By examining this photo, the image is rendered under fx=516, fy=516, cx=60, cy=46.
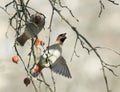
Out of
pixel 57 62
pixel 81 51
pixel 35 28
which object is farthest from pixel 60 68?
pixel 81 51

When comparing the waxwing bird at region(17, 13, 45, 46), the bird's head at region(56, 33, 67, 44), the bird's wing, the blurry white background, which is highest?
the waxwing bird at region(17, 13, 45, 46)

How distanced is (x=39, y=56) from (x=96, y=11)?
312 cm

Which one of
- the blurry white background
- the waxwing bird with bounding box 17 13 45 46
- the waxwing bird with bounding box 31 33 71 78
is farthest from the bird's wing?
the blurry white background

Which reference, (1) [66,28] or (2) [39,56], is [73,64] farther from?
(2) [39,56]

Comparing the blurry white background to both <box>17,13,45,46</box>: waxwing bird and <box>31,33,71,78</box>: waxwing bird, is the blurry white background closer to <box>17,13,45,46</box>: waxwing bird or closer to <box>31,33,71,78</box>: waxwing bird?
<box>31,33,71,78</box>: waxwing bird

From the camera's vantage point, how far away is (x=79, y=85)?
12.8ft

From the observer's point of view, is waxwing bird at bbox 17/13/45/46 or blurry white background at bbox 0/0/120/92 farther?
blurry white background at bbox 0/0/120/92

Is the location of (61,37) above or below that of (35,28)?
below

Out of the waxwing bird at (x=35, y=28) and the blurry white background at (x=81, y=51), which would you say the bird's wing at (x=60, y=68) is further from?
the blurry white background at (x=81, y=51)

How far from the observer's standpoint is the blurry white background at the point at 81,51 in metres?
3.93

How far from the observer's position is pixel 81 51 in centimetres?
421

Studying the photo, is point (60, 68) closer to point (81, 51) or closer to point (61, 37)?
point (61, 37)

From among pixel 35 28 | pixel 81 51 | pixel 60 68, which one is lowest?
pixel 81 51

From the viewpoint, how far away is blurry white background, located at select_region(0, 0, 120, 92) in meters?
3.93
